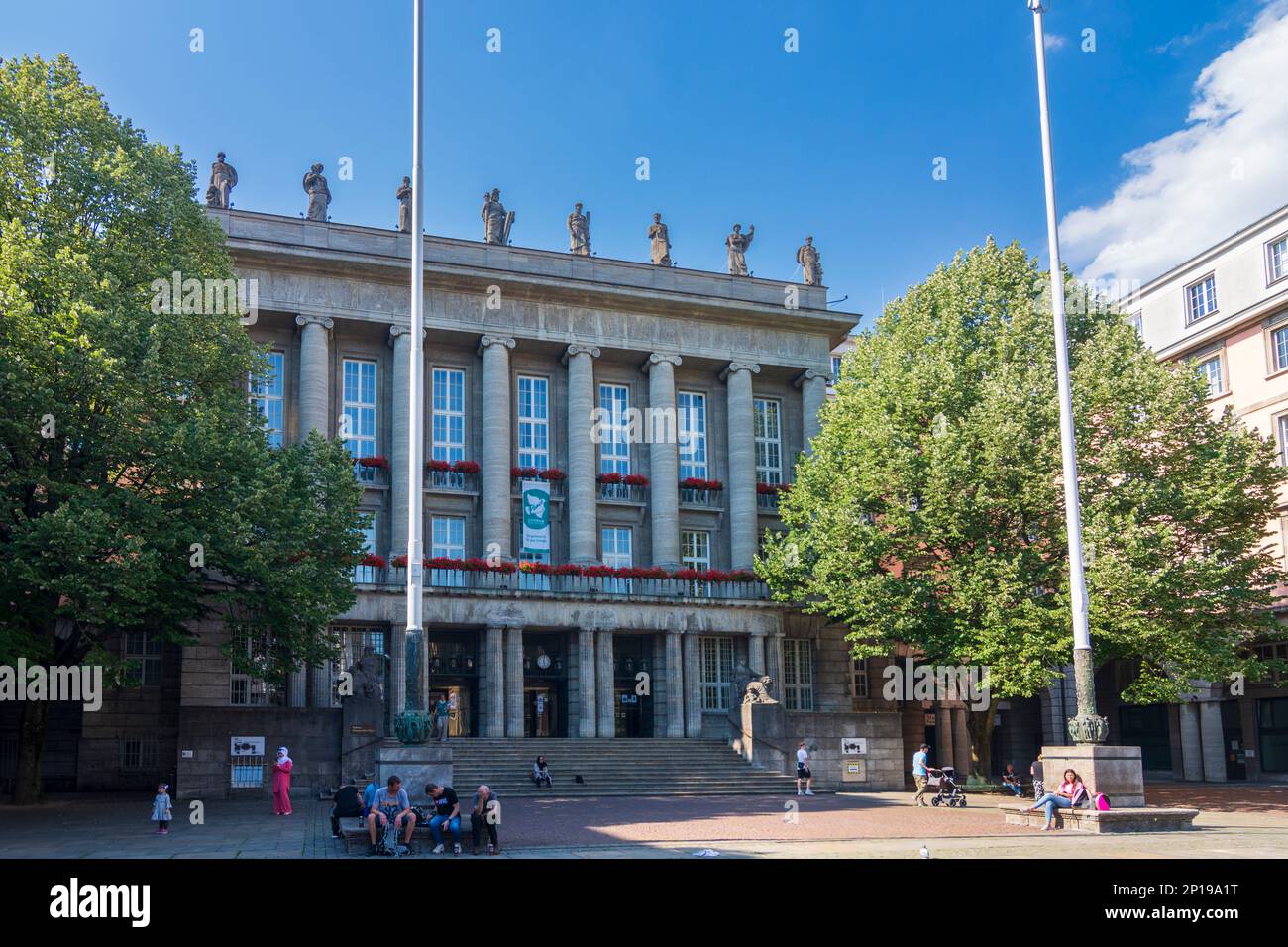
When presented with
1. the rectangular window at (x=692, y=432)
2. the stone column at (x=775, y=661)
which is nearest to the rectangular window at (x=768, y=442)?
the rectangular window at (x=692, y=432)

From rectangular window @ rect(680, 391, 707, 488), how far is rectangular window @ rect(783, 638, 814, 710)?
861 centimetres

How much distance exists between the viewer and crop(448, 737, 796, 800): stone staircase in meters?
37.8

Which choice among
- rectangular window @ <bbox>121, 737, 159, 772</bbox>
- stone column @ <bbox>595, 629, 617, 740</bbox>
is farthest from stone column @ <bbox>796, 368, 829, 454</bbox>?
rectangular window @ <bbox>121, 737, 159, 772</bbox>

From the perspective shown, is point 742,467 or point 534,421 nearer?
point 534,421

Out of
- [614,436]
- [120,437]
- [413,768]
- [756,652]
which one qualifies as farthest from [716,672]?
[413,768]

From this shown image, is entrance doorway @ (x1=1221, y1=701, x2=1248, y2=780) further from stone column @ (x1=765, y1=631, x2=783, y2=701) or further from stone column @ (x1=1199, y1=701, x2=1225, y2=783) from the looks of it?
stone column @ (x1=765, y1=631, x2=783, y2=701)

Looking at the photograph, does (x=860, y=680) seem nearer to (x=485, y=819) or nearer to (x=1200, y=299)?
(x=1200, y=299)

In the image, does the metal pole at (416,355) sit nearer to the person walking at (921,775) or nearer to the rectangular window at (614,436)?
the person walking at (921,775)

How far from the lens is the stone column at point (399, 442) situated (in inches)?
1900

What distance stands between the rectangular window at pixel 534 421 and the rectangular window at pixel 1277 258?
102 feet

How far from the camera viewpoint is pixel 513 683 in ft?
147

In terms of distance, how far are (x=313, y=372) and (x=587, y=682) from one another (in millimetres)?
15968
